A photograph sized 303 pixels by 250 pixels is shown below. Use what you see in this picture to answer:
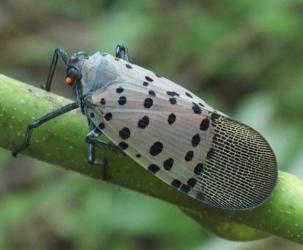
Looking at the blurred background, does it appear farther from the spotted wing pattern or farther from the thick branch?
the thick branch

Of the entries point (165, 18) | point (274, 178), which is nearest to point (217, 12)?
point (165, 18)

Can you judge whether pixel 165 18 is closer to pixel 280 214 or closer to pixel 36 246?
pixel 36 246

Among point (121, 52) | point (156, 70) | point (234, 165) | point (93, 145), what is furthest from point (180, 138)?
point (156, 70)

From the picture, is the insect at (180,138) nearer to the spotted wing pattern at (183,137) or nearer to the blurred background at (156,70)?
the spotted wing pattern at (183,137)

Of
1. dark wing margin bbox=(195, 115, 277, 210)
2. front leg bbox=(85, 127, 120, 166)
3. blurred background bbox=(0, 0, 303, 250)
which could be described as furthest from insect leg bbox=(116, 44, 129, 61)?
blurred background bbox=(0, 0, 303, 250)

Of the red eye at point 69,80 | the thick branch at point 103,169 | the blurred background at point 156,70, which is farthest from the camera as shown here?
the blurred background at point 156,70

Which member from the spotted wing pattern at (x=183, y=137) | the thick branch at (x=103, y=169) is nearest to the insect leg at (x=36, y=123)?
the thick branch at (x=103, y=169)

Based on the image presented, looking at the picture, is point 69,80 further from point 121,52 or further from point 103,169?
point 103,169

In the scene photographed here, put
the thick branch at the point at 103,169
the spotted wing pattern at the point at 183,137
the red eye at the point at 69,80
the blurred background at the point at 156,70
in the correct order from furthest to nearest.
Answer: the blurred background at the point at 156,70 < the red eye at the point at 69,80 < the spotted wing pattern at the point at 183,137 < the thick branch at the point at 103,169
